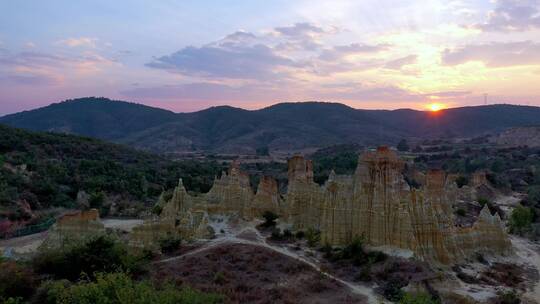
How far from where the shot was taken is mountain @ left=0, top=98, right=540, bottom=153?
6083 inches

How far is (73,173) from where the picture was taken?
5347 cm

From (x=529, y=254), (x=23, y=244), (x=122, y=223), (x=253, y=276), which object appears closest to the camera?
(x=253, y=276)

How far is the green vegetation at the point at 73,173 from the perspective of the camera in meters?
44.9

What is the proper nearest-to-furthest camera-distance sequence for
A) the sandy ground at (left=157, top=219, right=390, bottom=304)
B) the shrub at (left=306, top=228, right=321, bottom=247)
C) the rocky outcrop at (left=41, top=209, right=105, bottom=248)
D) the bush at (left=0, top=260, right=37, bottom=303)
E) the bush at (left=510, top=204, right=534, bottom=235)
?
1. the bush at (left=0, top=260, right=37, bottom=303)
2. the sandy ground at (left=157, top=219, right=390, bottom=304)
3. the rocky outcrop at (left=41, top=209, right=105, bottom=248)
4. the shrub at (left=306, top=228, right=321, bottom=247)
5. the bush at (left=510, top=204, right=534, bottom=235)

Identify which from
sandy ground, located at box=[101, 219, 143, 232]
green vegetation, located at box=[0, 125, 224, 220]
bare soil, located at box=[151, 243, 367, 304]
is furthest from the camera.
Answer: green vegetation, located at box=[0, 125, 224, 220]

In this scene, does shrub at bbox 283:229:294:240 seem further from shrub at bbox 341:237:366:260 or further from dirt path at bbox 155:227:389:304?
shrub at bbox 341:237:366:260

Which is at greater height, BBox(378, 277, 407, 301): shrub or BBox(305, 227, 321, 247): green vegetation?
BBox(305, 227, 321, 247): green vegetation

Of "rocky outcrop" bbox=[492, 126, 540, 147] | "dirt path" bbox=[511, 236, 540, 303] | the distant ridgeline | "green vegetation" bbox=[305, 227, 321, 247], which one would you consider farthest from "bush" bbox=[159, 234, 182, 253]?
"rocky outcrop" bbox=[492, 126, 540, 147]

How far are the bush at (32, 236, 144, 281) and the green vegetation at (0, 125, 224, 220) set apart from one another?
17094 millimetres

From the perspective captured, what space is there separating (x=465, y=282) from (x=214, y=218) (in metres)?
17.4

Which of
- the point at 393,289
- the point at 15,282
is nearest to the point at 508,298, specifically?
the point at 393,289

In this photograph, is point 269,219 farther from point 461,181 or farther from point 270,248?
point 461,181

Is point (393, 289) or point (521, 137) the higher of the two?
point (521, 137)

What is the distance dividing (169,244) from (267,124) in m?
142
